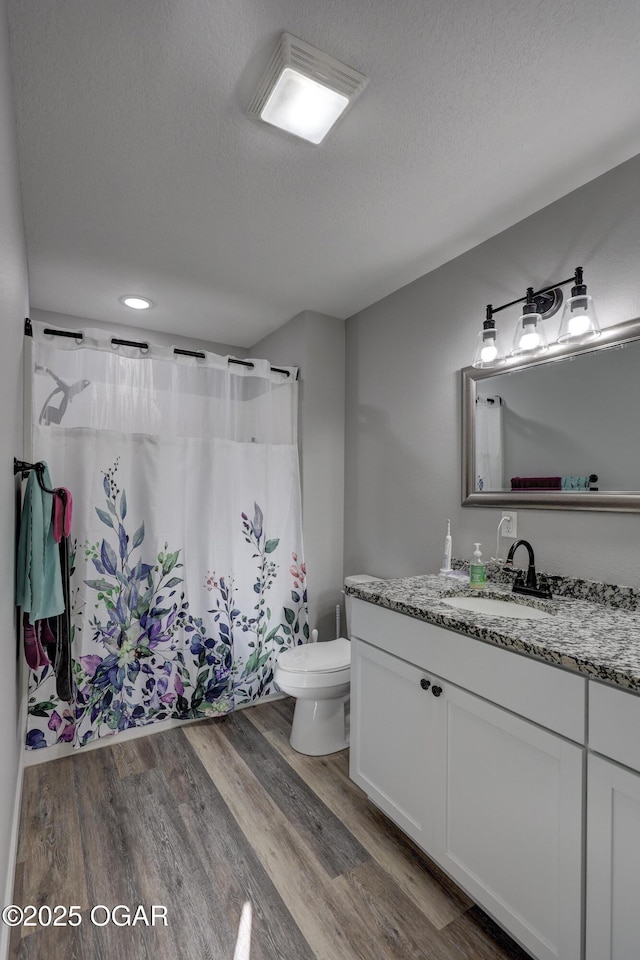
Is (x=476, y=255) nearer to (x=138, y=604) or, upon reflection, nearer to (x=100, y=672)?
(x=138, y=604)

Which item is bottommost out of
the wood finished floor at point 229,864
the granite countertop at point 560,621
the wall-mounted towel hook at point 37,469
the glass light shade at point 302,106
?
the wood finished floor at point 229,864

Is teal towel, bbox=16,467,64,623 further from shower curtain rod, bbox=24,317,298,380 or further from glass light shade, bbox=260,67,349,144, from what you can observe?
glass light shade, bbox=260,67,349,144

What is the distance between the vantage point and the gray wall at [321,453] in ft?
9.53

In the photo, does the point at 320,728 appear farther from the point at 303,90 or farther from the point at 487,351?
the point at 303,90

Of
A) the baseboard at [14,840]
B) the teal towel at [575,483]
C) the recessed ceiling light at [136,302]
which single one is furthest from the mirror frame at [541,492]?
the baseboard at [14,840]

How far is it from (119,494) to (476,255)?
2.05 meters

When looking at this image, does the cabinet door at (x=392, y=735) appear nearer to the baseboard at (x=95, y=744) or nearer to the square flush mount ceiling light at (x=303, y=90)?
the baseboard at (x=95, y=744)

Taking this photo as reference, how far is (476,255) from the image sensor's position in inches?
83.4

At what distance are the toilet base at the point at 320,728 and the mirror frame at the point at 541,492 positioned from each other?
3.78 ft

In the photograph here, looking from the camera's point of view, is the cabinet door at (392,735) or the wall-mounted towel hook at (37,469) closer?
the cabinet door at (392,735)

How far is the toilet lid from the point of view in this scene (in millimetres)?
2168

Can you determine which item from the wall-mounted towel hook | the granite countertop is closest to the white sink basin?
the granite countertop

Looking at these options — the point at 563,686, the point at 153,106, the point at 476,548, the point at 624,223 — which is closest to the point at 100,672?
the point at 476,548

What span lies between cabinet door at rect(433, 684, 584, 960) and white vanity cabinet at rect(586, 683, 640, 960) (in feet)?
0.11
